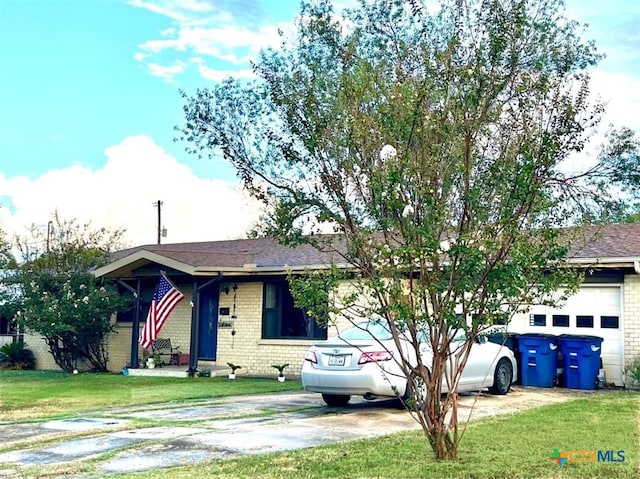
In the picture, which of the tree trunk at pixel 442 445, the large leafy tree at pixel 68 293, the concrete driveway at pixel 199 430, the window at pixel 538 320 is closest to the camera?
the tree trunk at pixel 442 445

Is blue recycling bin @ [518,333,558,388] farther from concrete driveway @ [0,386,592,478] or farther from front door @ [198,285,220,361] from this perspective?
front door @ [198,285,220,361]

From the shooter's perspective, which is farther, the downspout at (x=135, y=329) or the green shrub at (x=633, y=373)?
the downspout at (x=135, y=329)

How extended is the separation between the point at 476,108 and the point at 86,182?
20.4 m

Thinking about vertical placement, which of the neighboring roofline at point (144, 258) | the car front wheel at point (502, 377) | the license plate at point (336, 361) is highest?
the neighboring roofline at point (144, 258)

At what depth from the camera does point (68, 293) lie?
2084 cm

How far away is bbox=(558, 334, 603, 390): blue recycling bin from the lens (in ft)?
47.5

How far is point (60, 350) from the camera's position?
22.2m

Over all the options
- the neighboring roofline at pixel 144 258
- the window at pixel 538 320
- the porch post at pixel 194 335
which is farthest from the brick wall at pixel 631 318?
the porch post at pixel 194 335

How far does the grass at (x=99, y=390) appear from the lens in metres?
12.8

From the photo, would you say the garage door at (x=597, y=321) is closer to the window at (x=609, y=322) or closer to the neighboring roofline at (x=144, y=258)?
the window at (x=609, y=322)

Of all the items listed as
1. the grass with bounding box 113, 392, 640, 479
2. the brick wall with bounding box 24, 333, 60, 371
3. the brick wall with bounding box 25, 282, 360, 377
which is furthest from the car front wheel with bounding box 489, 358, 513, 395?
the brick wall with bounding box 24, 333, 60, 371

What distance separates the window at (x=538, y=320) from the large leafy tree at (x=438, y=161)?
28.0 feet

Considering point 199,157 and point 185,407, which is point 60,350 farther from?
point 199,157

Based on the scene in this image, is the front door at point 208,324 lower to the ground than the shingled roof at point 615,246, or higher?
lower
